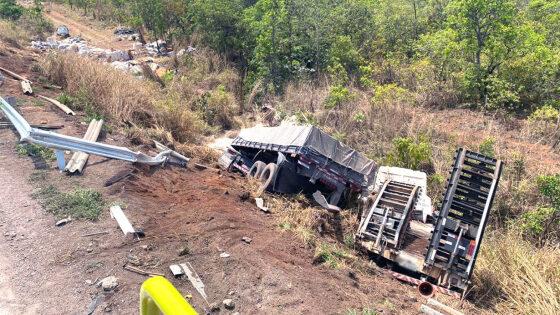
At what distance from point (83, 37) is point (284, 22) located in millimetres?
12377

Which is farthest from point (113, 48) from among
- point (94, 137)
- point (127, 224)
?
point (127, 224)

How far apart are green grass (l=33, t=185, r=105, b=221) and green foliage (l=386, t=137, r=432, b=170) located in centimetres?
642

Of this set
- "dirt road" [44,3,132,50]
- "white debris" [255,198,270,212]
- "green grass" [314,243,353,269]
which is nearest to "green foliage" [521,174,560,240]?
"green grass" [314,243,353,269]

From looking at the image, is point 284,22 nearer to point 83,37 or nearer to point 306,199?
point 306,199

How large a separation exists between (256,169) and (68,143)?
3758 millimetres

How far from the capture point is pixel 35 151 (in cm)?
740

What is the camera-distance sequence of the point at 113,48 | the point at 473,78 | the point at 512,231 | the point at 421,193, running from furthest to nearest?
the point at 113,48 → the point at 473,78 → the point at 421,193 → the point at 512,231

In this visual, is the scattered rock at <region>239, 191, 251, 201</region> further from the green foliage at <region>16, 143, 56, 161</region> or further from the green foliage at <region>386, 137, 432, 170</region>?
the green foliage at <region>386, 137, 432, 170</region>

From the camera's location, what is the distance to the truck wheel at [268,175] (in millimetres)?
8370

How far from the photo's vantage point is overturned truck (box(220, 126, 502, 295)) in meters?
6.59

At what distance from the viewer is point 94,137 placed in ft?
27.5

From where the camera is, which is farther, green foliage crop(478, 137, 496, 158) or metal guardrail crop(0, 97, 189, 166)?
green foliage crop(478, 137, 496, 158)

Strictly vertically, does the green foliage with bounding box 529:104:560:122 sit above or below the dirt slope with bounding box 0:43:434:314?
above

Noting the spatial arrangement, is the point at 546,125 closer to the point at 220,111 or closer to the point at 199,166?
the point at 199,166
